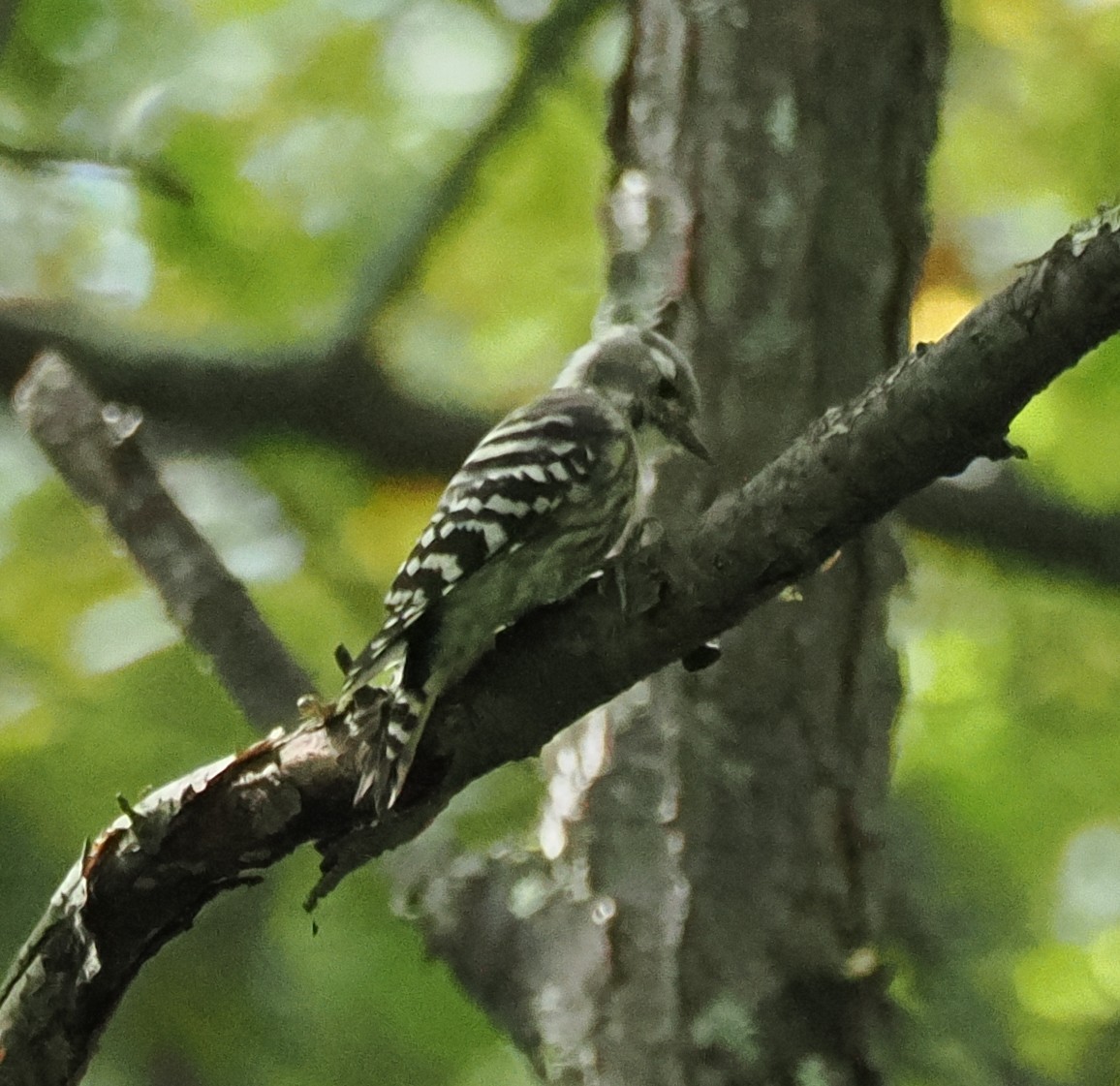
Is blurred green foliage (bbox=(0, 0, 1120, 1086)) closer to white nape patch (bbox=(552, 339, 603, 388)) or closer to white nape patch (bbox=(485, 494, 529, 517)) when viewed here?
white nape patch (bbox=(552, 339, 603, 388))

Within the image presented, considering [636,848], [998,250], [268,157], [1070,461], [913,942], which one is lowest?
[913,942]

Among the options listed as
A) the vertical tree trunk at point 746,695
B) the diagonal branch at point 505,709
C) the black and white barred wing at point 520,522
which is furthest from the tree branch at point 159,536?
the diagonal branch at point 505,709

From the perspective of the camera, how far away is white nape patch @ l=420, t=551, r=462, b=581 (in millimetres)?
2842

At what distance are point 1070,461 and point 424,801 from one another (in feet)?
9.68

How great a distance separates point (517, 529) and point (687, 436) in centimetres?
68

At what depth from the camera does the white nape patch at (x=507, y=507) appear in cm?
301

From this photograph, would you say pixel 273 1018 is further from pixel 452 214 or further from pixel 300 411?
pixel 452 214

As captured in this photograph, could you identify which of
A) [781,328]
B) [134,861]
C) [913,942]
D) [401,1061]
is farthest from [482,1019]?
[134,861]

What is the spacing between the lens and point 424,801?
8.13 feet

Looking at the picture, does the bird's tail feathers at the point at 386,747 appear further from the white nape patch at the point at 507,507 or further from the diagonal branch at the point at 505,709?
the white nape patch at the point at 507,507

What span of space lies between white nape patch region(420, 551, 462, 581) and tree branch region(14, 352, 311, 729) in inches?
19.4

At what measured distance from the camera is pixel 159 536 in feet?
10.4

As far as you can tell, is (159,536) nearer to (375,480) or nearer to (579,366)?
(579,366)

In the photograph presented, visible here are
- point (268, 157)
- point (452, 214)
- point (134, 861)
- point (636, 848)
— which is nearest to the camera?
point (134, 861)
